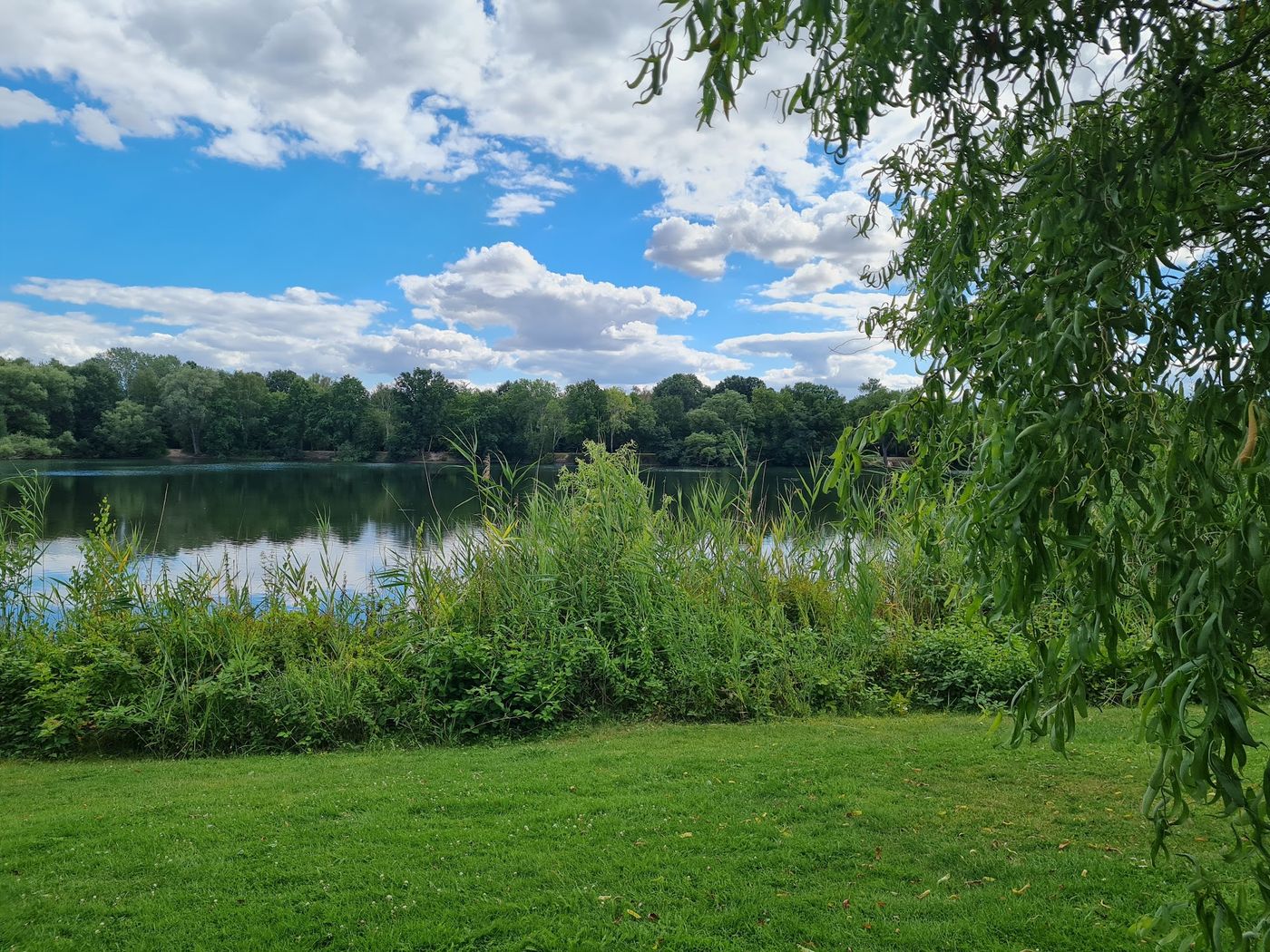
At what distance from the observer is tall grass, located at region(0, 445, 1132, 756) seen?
6719 millimetres

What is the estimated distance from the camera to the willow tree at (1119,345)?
1.46m

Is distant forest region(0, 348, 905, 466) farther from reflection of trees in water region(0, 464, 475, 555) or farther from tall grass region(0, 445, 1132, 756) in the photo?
tall grass region(0, 445, 1132, 756)

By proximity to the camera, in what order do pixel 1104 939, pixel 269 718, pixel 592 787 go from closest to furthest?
1. pixel 1104 939
2. pixel 592 787
3. pixel 269 718

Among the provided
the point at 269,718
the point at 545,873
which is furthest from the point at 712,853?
the point at 269,718

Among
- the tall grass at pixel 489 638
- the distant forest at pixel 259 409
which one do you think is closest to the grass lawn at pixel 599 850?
the tall grass at pixel 489 638

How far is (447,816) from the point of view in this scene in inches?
183

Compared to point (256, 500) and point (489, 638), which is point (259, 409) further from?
point (489, 638)

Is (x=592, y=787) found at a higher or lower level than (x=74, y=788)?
higher

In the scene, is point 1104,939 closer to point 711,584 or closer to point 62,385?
point 711,584

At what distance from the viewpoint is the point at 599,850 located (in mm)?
4125

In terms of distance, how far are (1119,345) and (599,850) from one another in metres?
3.56

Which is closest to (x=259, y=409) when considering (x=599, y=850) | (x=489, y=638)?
(x=489, y=638)

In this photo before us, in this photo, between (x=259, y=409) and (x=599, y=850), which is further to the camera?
(x=259, y=409)

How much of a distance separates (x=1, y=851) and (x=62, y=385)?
57.3 metres
